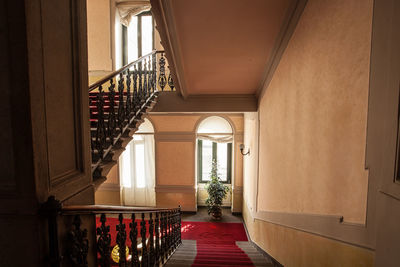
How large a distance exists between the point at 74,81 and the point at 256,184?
4113mm

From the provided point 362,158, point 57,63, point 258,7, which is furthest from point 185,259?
point 258,7

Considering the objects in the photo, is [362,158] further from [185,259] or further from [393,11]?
[185,259]

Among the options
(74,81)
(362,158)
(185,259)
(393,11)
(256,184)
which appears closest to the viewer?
(393,11)

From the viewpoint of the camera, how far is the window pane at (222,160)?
7719mm

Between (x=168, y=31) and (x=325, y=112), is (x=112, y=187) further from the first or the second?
(x=325, y=112)

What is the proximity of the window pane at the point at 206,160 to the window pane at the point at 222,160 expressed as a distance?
32 cm

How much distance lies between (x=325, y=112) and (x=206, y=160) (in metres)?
6.16

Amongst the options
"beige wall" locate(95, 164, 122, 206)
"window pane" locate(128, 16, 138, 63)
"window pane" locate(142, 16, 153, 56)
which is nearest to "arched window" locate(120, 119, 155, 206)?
"beige wall" locate(95, 164, 122, 206)

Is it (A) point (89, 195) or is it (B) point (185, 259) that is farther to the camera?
(B) point (185, 259)

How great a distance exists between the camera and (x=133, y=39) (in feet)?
24.6

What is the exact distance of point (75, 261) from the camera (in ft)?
3.73

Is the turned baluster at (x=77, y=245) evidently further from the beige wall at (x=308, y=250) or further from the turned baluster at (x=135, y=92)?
the turned baluster at (x=135, y=92)

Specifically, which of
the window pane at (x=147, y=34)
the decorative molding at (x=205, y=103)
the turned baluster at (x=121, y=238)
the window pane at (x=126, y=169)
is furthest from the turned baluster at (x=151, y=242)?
the window pane at (x=147, y=34)

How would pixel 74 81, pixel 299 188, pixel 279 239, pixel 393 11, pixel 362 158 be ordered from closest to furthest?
pixel 393 11 < pixel 74 81 < pixel 362 158 < pixel 299 188 < pixel 279 239
